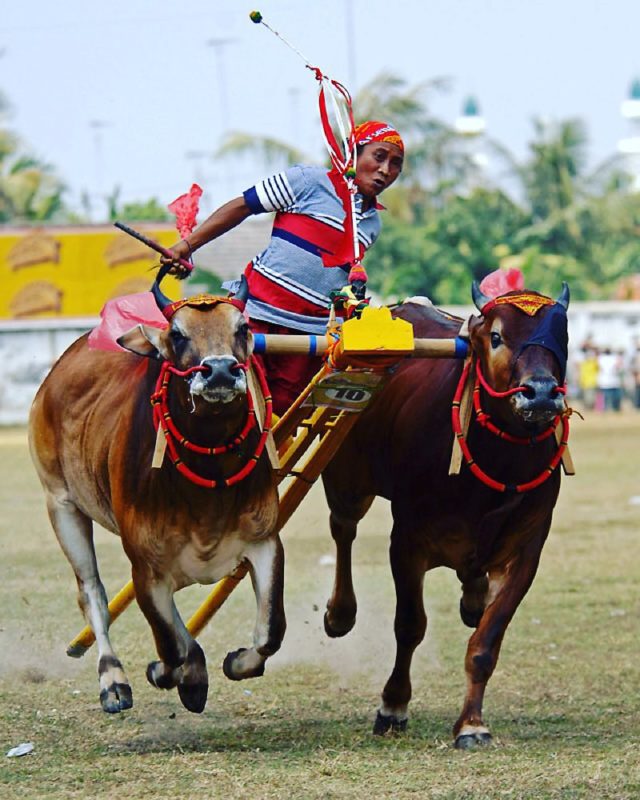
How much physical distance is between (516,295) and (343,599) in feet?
7.69

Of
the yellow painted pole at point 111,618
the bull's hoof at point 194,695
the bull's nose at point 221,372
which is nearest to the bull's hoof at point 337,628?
the yellow painted pole at point 111,618

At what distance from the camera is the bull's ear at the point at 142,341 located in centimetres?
644

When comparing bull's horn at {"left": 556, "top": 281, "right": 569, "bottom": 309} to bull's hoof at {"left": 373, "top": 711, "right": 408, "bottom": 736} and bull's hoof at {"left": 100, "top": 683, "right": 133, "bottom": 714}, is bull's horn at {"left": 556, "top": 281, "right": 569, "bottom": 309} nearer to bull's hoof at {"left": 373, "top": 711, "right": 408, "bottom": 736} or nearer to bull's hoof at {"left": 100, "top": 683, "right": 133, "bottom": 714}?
bull's hoof at {"left": 373, "top": 711, "right": 408, "bottom": 736}

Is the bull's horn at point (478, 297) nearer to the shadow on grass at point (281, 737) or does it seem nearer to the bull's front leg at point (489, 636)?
the bull's front leg at point (489, 636)

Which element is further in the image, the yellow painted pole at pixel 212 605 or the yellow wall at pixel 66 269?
the yellow wall at pixel 66 269

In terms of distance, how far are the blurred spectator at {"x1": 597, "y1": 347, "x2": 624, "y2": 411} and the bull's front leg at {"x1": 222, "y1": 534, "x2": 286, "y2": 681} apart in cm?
2781

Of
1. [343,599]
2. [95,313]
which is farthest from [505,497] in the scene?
[95,313]

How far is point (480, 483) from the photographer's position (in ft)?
22.5

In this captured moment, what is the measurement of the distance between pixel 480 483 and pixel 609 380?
2765 cm

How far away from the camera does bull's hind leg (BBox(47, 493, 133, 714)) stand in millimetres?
7027

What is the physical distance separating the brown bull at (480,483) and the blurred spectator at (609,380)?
26755mm

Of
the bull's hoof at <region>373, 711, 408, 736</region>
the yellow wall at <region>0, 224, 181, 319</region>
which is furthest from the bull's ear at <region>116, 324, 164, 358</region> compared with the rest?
the yellow wall at <region>0, 224, 181, 319</region>

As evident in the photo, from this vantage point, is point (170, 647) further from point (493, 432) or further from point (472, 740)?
point (493, 432)

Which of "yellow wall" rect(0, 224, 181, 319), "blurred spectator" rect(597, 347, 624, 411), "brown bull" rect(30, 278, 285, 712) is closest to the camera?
"brown bull" rect(30, 278, 285, 712)
